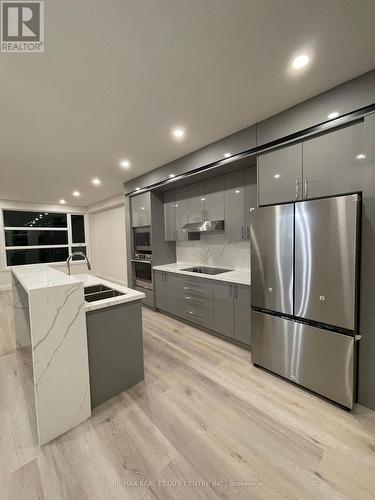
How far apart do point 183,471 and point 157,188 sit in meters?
3.60

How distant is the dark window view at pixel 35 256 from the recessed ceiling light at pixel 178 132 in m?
6.39

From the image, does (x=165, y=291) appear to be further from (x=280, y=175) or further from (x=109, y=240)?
(x=109, y=240)

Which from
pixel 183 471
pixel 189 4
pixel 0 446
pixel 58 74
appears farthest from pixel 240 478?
pixel 58 74

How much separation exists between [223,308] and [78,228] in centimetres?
662

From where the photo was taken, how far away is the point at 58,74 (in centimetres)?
154

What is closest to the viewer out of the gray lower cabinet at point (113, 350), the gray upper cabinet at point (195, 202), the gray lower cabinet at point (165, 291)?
the gray lower cabinet at point (113, 350)

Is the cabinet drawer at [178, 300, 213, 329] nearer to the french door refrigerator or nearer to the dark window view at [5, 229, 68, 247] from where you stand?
the french door refrigerator

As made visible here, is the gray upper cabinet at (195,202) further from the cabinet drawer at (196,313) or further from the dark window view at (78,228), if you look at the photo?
the dark window view at (78,228)

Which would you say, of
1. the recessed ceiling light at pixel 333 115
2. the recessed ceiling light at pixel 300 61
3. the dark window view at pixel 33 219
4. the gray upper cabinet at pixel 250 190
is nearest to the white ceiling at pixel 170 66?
the recessed ceiling light at pixel 300 61

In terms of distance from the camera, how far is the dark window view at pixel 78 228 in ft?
24.4

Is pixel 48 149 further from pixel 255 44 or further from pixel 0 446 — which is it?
pixel 0 446

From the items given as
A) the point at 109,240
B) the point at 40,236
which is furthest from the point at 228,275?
the point at 40,236

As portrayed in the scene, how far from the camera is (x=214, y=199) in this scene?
3.32 meters

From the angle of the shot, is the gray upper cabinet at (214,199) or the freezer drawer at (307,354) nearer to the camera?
the freezer drawer at (307,354)
